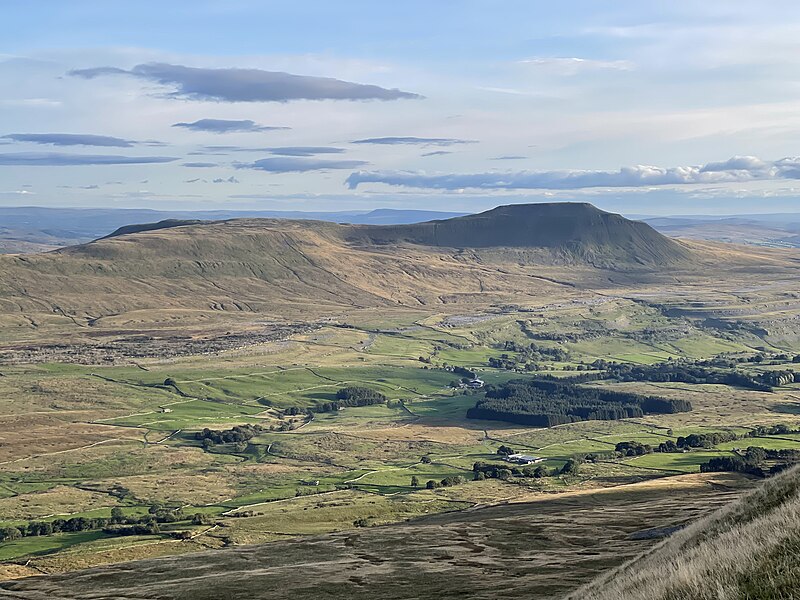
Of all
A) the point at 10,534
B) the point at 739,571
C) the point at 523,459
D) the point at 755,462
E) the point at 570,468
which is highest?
the point at 739,571

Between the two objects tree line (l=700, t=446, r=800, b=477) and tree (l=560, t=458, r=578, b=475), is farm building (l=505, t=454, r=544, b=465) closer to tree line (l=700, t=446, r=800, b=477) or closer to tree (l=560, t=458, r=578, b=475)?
tree (l=560, t=458, r=578, b=475)

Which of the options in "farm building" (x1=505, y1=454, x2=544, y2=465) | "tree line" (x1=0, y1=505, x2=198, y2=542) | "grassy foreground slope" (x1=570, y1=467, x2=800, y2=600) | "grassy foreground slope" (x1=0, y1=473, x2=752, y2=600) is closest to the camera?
"grassy foreground slope" (x1=570, y1=467, x2=800, y2=600)

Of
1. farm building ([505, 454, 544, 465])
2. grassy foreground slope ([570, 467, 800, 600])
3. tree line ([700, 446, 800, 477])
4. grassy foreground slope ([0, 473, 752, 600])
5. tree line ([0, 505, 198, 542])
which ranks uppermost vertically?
grassy foreground slope ([570, 467, 800, 600])

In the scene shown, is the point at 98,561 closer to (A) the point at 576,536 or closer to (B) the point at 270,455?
(A) the point at 576,536

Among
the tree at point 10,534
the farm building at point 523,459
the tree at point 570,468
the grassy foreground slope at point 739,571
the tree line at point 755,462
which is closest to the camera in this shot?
the grassy foreground slope at point 739,571

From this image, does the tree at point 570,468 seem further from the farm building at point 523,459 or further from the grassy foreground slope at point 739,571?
the grassy foreground slope at point 739,571

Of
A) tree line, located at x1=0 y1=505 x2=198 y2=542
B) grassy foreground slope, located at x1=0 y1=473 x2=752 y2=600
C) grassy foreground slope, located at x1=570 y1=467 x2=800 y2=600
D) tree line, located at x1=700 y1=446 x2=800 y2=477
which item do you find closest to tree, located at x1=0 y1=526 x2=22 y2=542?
tree line, located at x1=0 y1=505 x2=198 y2=542

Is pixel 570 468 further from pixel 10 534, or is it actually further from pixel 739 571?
pixel 739 571

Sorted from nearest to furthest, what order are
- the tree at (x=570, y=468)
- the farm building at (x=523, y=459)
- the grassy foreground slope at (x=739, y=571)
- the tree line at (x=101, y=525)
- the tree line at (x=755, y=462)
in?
1. the grassy foreground slope at (x=739, y=571)
2. the tree line at (x=101, y=525)
3. the tree line at (x=755, y=462)
4. the tree at (x=570, y=468)
5. the farm building at (x=523, y=459)

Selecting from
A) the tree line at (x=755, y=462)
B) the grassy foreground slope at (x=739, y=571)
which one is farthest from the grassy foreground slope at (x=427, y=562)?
the tree line at (x=755, y=462)

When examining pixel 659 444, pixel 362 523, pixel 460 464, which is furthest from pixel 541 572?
pixel 659 444

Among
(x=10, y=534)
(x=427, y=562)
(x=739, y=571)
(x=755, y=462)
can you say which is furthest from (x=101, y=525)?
(x=739, y=571)

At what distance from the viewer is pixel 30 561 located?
11019 centimetres

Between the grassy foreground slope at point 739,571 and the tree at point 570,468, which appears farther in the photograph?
the tree at point 570,468
